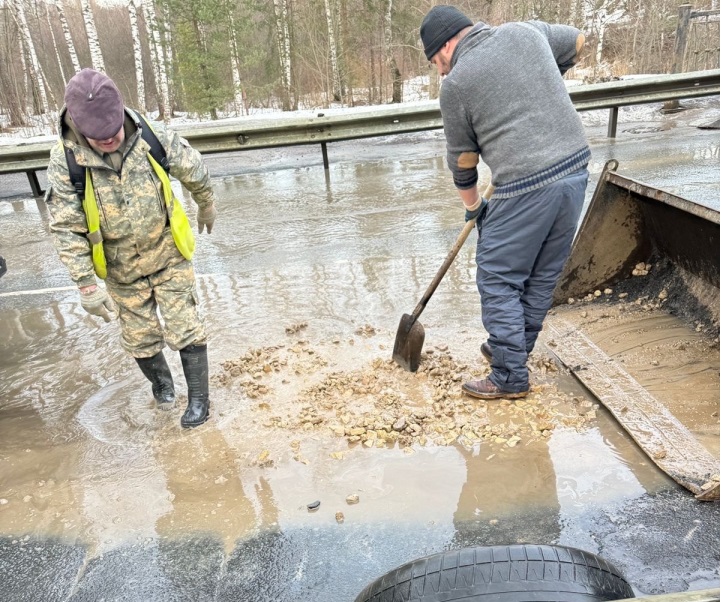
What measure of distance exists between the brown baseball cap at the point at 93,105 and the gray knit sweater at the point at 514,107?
1463mm

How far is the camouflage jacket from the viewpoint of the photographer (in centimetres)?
270

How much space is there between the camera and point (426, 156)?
954 cm

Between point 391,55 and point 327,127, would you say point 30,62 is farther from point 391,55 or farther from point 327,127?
point 327,127

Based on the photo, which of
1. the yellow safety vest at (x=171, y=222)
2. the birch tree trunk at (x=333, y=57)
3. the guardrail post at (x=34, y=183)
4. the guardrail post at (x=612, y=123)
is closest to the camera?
the yellow safety vest at (x=171, y=222)

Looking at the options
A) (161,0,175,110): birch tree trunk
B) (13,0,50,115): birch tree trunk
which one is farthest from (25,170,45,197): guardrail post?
(13,0,50,115): birch tree trunk

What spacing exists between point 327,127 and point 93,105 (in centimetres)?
601

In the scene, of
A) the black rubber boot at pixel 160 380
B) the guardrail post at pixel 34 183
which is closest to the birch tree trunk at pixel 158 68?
the guardrail post at pixel 34 183

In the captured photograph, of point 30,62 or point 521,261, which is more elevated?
point 30,62

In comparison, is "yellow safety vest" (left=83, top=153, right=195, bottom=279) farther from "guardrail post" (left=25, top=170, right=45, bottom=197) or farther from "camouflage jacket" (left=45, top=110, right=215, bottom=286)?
"guardrail post" (left=25, top=170, right=45, bottom=197)

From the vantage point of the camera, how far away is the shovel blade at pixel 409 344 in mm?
3457

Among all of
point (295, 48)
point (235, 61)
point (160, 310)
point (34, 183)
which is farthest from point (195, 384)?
point (295, 48)

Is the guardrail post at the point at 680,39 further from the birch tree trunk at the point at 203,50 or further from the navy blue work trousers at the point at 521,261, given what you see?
the birch tree trunk at the point at 203,50

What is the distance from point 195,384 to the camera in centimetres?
324

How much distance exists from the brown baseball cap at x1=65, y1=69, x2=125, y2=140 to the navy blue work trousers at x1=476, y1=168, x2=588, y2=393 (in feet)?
5.95
